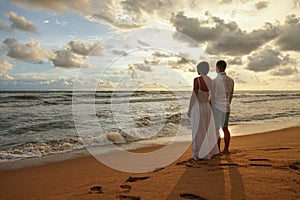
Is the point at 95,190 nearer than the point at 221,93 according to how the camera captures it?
Yes

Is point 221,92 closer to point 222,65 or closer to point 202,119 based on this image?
point 222,65

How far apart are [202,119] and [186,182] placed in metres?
2.19

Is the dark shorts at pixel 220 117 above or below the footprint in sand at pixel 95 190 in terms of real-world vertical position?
above

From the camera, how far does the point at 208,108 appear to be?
19.6 ft

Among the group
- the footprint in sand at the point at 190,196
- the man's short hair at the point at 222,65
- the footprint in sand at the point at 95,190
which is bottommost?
the footprint in sand at the point at 95,190

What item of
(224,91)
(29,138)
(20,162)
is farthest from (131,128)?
(224,91)

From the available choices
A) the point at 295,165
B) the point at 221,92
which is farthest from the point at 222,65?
the point at 295,165

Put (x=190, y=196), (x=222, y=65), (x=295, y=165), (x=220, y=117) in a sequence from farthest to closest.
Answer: (x=220, y=117)
(x=222, y=65)
(x=295, y=165)
(x=190, y=196)

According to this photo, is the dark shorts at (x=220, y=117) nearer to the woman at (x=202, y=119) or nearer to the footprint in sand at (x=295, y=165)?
the woman at (x=202, y=119)

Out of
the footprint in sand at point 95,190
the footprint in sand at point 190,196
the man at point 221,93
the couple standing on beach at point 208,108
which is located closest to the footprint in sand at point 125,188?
the footprint in sand at point 95,190

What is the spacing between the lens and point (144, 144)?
9500 mm

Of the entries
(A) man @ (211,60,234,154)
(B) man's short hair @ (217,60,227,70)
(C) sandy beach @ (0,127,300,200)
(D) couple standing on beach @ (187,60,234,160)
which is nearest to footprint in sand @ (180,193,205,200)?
(C) sandy beach @ (0,127,300,200)

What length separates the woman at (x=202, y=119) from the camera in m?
5.70

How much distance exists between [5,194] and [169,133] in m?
8.00
